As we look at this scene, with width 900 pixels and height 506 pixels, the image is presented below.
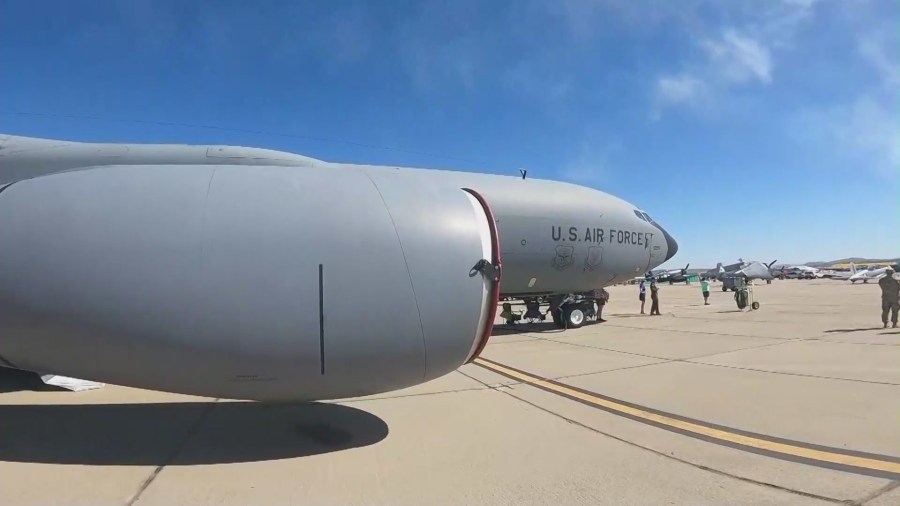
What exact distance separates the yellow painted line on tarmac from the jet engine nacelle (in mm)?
2434

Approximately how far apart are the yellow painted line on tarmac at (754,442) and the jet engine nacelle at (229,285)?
2.43m

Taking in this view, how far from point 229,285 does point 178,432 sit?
2.07 meters

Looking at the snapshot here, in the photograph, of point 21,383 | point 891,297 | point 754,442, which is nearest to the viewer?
point 754,442

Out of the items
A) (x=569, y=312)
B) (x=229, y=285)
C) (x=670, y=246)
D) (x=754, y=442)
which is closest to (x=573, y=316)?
(x=569, y=312)

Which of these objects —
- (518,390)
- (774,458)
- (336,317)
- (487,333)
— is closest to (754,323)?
(518,390)

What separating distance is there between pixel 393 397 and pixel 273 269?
9.96ft

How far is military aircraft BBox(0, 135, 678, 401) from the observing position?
11.7ft

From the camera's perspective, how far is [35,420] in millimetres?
4988

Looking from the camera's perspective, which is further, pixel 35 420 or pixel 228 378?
pixel 35 420

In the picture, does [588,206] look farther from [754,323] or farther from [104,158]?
[104,158]

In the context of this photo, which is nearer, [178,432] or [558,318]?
[178,432]

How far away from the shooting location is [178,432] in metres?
4.72

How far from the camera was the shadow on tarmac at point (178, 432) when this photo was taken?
4062mm

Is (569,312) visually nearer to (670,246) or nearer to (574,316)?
A: (574,316)
